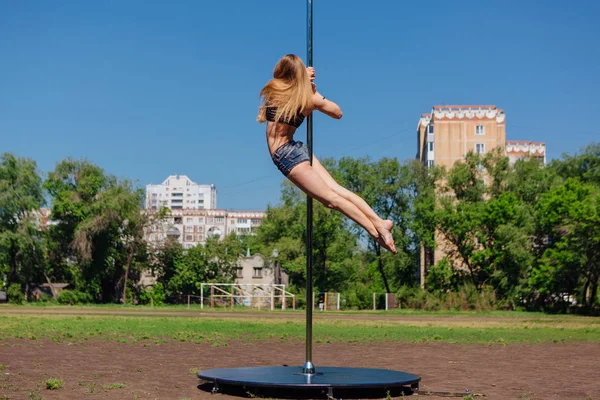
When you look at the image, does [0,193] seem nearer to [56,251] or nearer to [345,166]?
[56,251]

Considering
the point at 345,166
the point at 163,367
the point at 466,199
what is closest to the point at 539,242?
the point at 466,199

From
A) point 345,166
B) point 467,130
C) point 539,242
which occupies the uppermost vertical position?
point 467,130

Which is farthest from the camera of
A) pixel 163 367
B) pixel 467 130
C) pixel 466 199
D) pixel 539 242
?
pixel 467 130

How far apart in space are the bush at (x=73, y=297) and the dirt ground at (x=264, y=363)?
44029 mm

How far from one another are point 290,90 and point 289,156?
2.32ft

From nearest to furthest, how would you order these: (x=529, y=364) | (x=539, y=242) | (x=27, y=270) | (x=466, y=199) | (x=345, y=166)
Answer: (x=529, y=364), (x=539, y=242), (x=27, y=270), (x=466, y=199), (x=345, y=166)

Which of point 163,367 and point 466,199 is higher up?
point 466,199

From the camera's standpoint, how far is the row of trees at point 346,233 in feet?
181

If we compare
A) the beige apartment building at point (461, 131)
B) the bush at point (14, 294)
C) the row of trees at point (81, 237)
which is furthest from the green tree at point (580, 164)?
the bush at point (14, 294)

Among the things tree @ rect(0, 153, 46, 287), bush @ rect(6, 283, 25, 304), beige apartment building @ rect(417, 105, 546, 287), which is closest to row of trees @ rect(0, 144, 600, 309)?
tree @ rect(0, 153, 46, 287)

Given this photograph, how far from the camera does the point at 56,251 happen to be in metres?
61.8

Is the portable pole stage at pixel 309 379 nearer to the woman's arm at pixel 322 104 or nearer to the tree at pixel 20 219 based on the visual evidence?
the woman's arm at pixel 322 104

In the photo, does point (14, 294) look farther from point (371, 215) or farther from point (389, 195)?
point (371, 215)

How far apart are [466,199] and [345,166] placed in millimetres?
10748
